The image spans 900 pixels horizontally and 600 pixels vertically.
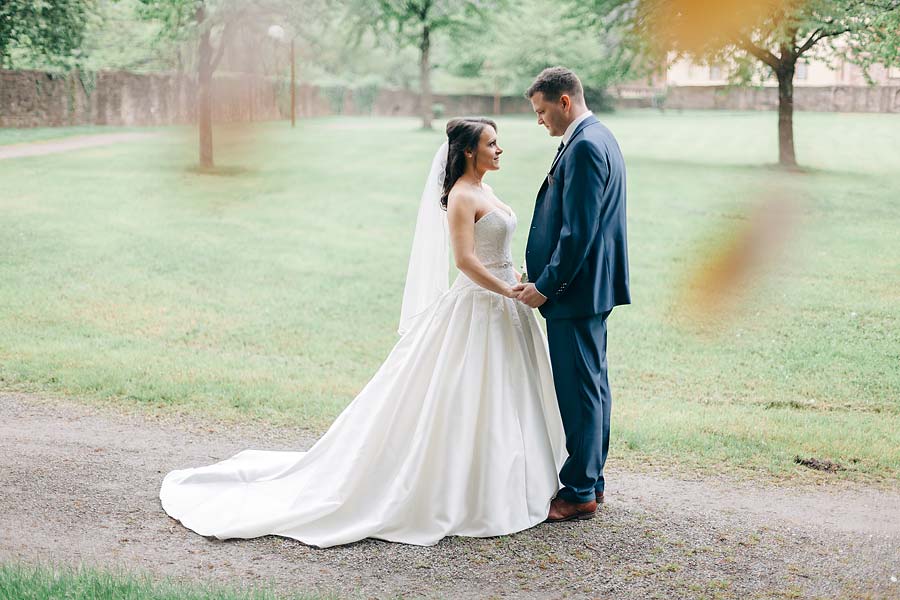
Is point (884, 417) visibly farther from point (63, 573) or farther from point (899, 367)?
point (63, 573)

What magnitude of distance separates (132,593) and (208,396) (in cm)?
333

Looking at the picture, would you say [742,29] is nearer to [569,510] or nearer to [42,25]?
[42,25]

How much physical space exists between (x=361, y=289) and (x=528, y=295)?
6414 mm

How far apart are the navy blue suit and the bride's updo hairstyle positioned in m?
0.34

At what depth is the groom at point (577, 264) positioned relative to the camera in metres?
3.84

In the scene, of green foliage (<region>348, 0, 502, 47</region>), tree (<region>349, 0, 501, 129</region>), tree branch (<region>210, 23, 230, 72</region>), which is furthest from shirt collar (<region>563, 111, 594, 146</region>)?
tree (<region>349, 0, 501, 129</region>)

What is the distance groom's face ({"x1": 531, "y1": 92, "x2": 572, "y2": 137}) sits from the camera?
13.0ft

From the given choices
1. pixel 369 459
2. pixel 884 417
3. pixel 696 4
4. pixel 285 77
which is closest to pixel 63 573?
pixel 369 459

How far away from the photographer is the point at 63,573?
133 inches

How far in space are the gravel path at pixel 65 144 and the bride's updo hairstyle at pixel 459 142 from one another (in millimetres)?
10349

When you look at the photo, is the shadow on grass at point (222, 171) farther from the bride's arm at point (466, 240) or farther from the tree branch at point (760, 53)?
the bride's arm at point (466, 240)

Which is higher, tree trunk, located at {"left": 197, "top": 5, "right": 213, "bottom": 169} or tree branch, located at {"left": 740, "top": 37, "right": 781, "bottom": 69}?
tree branch, located at {"left": 740, "top": 37, "right": 781, "bottom": 69}

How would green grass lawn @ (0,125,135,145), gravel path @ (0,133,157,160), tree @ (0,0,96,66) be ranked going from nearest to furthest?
tree @ (0,0,96,66)
gravel path @ (0,133,157,160)
green grass lawn @ (0,125,135,145)

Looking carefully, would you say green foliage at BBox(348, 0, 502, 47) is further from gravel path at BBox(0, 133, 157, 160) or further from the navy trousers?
the navy trousers
